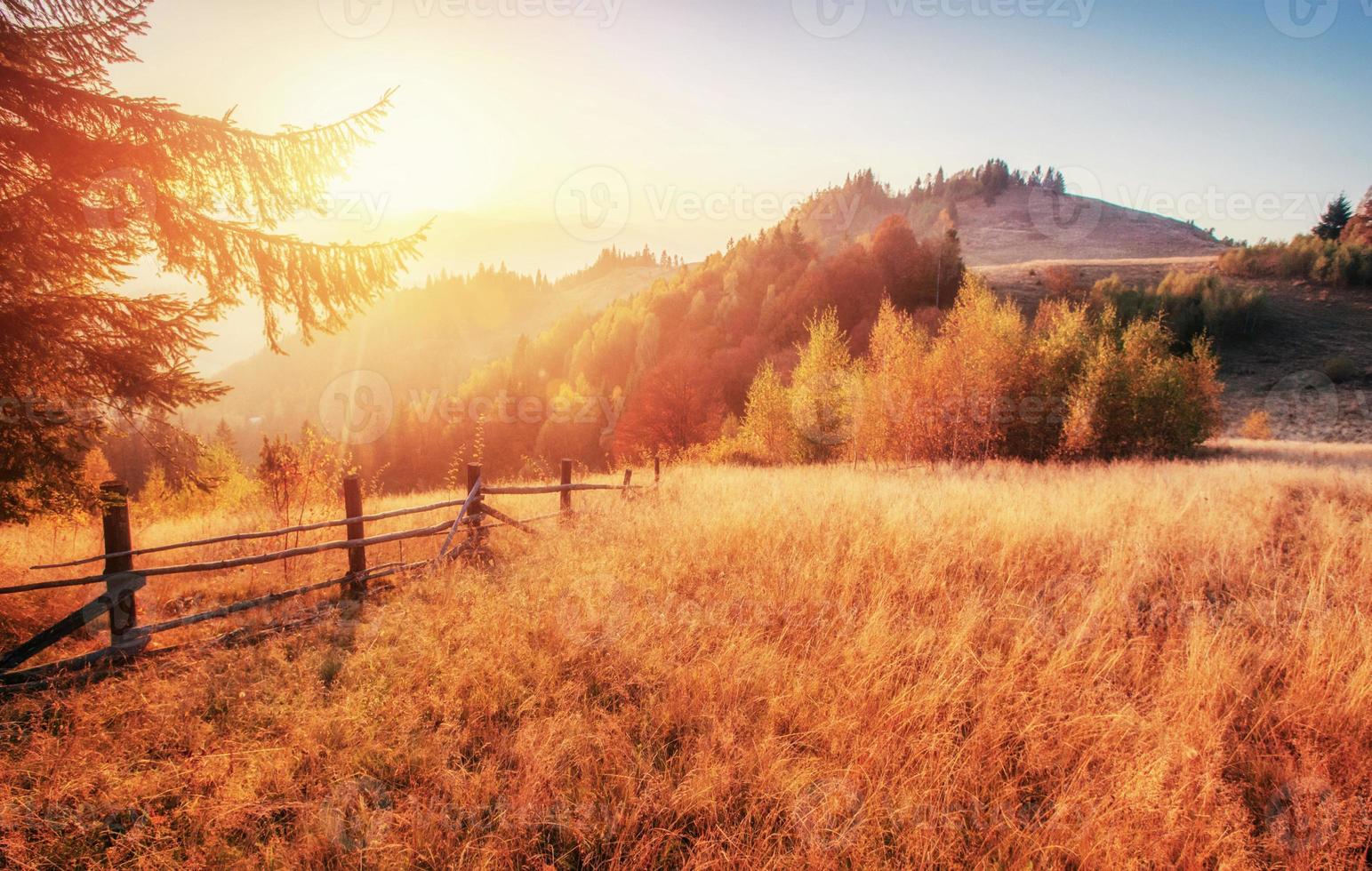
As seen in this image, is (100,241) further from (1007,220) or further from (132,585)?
(1007,220)

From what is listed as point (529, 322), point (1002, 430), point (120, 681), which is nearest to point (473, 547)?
point (120, 681)

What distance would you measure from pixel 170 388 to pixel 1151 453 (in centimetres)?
2940

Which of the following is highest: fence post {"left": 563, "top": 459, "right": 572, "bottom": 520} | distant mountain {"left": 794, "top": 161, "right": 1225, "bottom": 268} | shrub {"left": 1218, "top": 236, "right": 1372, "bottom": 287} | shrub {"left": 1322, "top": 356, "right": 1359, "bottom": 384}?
distant mountain {"left": 794, "top": 161, "right": 1225, "bottom": 268}

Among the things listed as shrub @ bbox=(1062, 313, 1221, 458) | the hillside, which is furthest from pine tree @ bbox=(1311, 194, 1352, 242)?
shrub @ bbox=(1062, 313, 1221, 458)

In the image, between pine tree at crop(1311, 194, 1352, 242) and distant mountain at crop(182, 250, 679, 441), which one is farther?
distant mountain at crop(182, 250, 679, 441)

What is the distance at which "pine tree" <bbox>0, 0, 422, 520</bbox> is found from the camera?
14.6ft

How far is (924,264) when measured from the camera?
47906mm

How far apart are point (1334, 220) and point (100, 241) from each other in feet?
371

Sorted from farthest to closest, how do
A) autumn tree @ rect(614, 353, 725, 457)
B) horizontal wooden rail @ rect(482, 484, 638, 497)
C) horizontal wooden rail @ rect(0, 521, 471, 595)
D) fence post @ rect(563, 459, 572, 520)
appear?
autumn tree @ rect(614, 353, 725, 457) < fence post @ rect(563, 459, 572, 520) < horizontal wooden rail @ rect(482, 484, 638, 497) < horizontal wooden rail @ rect(0, 521, 471, 595)

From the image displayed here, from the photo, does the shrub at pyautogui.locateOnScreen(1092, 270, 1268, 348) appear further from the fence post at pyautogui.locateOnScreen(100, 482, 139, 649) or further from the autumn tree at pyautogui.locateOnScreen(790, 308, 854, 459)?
the fence post at pyautogui.locateOnScreen(100, 482, 139, 649)

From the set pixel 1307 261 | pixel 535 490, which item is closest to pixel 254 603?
pixel 535 490

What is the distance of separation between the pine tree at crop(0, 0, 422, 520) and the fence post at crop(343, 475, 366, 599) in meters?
2.17

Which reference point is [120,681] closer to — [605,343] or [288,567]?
[288,567]

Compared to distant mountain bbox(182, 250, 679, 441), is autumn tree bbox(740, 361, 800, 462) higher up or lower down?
lower down
